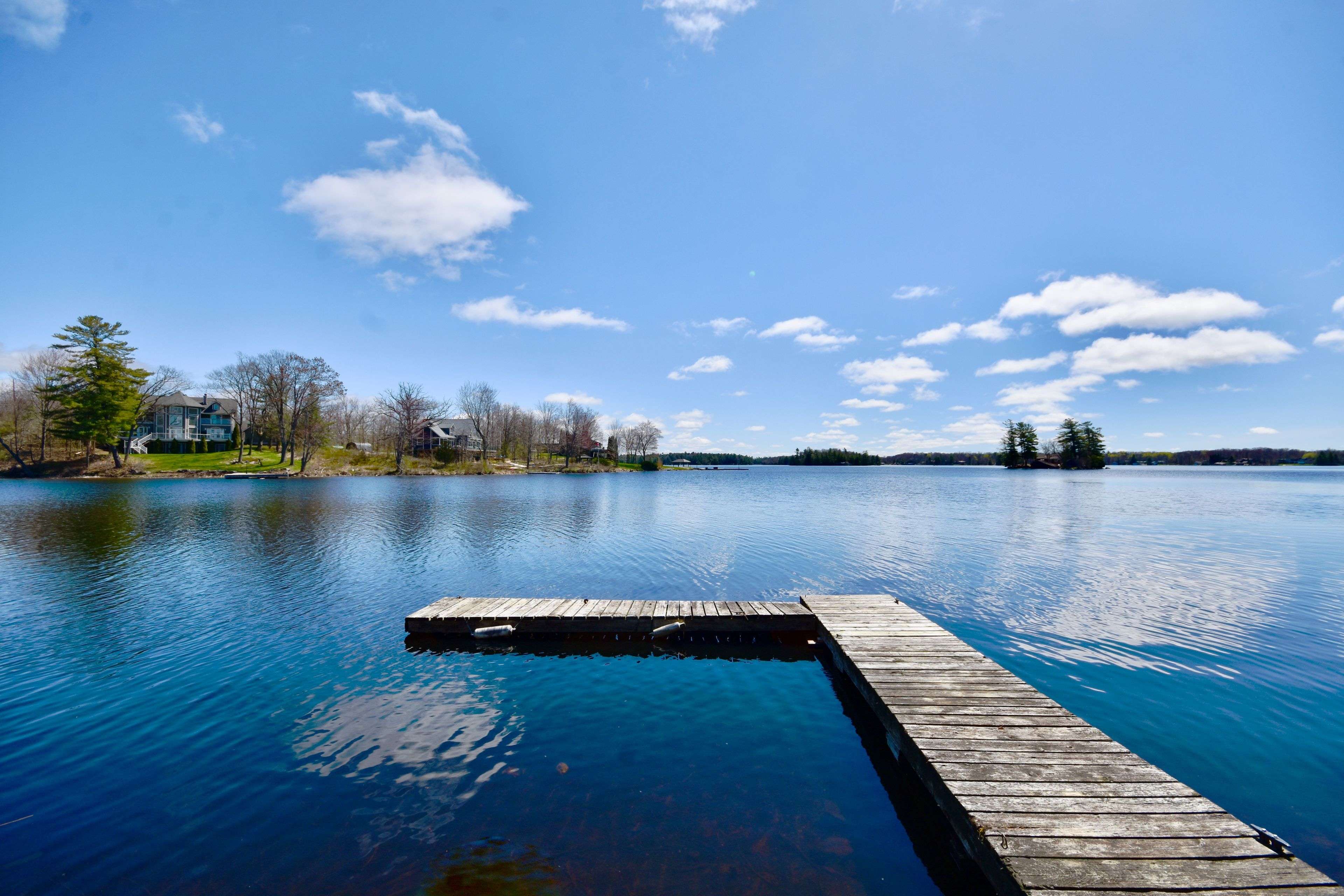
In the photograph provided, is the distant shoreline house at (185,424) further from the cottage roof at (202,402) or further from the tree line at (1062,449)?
the tree line at (1062,449)

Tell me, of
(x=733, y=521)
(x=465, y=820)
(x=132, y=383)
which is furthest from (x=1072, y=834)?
(x=132, y=383)

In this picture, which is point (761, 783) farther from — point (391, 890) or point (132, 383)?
point (132, 383)

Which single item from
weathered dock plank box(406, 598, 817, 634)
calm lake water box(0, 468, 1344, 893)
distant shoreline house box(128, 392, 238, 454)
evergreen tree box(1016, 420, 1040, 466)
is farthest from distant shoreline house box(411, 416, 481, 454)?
evergreen tree box(1016, 420, 1040, 466)

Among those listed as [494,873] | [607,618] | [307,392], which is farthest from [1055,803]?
[307,392]

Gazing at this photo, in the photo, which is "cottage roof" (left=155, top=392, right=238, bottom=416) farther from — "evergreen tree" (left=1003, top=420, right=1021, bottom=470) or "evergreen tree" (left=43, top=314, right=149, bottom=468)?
"evergreen tree" (left=1003, top=420, right=1021, bottom=470)

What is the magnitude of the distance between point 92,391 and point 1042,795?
347 ft

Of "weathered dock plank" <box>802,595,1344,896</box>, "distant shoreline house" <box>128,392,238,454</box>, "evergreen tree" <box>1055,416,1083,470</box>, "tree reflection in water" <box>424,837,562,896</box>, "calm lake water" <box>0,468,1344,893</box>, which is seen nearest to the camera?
"weathered dock plank" <box>802,595,1344,896</box>

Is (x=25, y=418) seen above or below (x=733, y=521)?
above

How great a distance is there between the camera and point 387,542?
26.4 meters

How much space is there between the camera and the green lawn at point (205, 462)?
75875 mm

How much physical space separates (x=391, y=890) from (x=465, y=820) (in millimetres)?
1160

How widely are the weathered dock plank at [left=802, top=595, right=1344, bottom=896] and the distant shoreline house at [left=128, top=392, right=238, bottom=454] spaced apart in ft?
382

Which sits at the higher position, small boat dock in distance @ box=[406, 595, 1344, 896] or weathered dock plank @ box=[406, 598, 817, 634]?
small boat dock in distance @ box=[406, 595, 1344, 896]

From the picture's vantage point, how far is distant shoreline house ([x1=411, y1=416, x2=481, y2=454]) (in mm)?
109250
